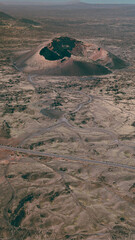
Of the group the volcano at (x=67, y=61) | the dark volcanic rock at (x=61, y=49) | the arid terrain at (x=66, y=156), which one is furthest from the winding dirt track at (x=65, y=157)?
the dark volcanic rock at (x=61, y=49)

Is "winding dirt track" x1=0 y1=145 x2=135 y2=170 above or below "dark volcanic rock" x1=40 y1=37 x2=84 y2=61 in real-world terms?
below

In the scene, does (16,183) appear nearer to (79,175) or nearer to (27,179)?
(27,179)

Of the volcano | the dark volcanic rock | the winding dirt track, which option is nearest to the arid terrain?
the winding dirt track

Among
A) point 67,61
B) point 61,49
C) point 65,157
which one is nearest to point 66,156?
point 65,157

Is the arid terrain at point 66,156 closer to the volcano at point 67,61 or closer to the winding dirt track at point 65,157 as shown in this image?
the winding dirt track at point 65,157

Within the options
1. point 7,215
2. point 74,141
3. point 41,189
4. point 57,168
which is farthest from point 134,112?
point 7,215

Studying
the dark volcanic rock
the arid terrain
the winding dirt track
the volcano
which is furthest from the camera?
the dark volcanic rock

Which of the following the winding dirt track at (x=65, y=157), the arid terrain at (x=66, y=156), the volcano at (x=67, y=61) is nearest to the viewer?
the arid terrain at (x=66, y=156)

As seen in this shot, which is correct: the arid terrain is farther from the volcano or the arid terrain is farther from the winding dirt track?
the volcano
